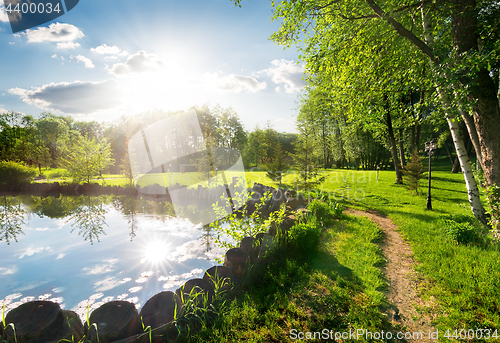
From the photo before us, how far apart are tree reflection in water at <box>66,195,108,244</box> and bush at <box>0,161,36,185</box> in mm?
10716

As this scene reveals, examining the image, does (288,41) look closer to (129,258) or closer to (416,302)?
(416,302)

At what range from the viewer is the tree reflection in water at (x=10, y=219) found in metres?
7.57

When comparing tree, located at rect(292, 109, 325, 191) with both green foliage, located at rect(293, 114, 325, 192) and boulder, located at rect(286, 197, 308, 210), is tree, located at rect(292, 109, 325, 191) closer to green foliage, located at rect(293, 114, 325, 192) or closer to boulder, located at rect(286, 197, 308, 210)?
green foliage, located at rect(293, 114, 325, 192)

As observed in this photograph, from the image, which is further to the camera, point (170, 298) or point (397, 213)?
point (397, 213)

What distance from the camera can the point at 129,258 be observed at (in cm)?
579

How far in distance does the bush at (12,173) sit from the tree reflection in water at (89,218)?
422 inches

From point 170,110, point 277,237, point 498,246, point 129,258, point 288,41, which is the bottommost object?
point 129,258

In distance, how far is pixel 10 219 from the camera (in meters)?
9.48

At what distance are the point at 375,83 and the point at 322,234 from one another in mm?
4799

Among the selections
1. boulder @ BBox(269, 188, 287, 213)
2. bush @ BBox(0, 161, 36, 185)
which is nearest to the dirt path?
boulder @ BBox(269, 188, 287, 213)

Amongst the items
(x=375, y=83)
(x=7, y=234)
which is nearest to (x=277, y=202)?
(x=375, y=83)

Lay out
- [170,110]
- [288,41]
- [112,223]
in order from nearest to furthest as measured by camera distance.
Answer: [288,41] < [112,223] < [170,110]

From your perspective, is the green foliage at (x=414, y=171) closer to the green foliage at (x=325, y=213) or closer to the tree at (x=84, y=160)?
the green foliage at (x=325, y=213)

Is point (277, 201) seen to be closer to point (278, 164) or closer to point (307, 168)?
point (307, 168)
